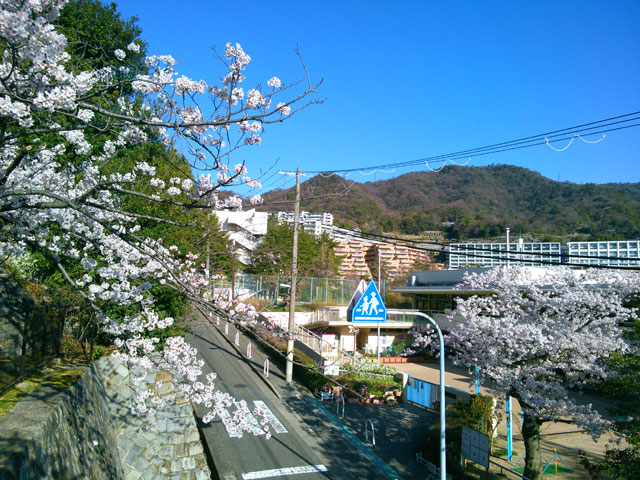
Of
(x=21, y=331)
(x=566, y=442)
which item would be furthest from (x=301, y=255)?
(x=21, y=331)

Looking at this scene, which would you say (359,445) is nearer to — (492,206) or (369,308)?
(369,308)

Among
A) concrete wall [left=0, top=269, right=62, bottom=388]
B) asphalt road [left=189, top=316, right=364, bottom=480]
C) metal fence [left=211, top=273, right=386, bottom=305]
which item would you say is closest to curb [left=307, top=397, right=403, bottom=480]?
asphalt road [left=189, top=316, right=364, bottom=480]

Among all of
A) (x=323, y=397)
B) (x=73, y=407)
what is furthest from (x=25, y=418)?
(x=323, y=397)

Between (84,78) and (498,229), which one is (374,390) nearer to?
(84,78)

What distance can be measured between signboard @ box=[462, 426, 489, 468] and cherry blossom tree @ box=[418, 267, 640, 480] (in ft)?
2.98

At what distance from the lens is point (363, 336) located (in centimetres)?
2825

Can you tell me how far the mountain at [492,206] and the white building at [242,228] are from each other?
860 inches

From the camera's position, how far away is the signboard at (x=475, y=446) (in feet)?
32.5

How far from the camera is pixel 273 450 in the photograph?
12.2 meters

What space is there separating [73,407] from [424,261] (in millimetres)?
79157

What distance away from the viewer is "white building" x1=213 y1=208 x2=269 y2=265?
39.5 feet

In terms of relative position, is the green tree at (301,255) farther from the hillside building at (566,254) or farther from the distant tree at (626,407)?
the distant tree at (626,407)

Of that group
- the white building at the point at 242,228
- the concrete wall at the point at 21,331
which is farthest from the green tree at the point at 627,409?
the concrete wall at the point at 21,331

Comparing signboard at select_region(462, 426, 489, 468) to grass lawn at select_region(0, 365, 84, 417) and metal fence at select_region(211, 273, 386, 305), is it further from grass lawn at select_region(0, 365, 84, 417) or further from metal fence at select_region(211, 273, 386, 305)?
metal fence at select_region(211, 273, 386, 305)
